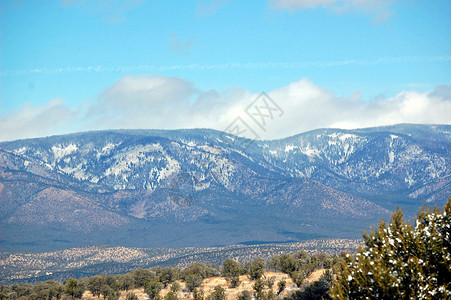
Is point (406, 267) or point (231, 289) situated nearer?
point (406, 267)

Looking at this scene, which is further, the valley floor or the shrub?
the valley floor

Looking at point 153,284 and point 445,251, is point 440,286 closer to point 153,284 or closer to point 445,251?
point 445,251

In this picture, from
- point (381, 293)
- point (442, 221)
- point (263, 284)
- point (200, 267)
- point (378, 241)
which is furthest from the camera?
point (200, 267)

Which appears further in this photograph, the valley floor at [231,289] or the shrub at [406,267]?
the valley floor at [231,289]

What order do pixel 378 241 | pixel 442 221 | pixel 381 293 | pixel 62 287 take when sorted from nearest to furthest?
1. pixel 381 293
2. pixel 442 221
3. pixel 378 241
4. pixel 62 287

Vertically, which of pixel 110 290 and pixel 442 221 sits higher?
pixel 442 221

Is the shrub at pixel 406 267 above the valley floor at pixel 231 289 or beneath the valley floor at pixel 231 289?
above

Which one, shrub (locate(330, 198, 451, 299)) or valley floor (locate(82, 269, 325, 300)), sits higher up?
shrub (locate(330, 198, 451, 299))

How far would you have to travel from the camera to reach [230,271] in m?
98.7

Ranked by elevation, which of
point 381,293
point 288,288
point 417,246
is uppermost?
point 417,246

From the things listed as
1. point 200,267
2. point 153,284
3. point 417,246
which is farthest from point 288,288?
point 417,246

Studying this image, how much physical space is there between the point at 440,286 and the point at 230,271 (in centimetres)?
6685

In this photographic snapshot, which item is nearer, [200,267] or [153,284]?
[153,284]

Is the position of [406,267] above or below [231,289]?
above
